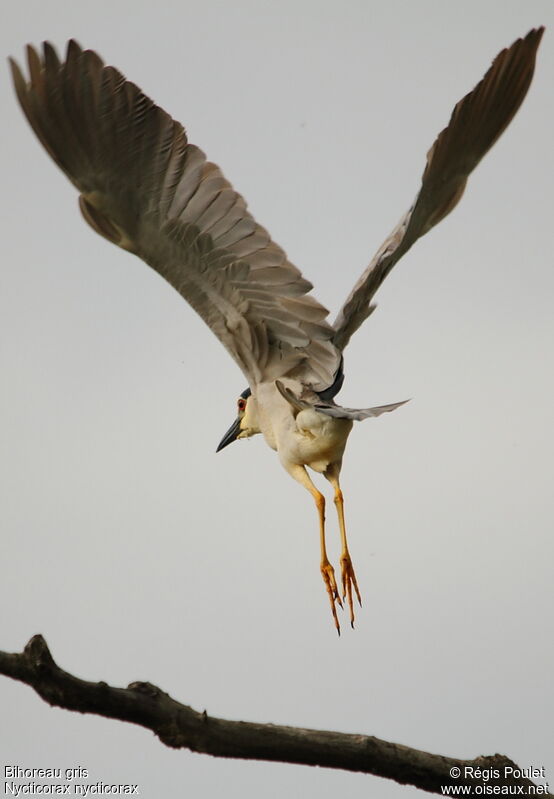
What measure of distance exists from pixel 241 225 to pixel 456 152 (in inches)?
50.7

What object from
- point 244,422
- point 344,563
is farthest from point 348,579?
point 244,422

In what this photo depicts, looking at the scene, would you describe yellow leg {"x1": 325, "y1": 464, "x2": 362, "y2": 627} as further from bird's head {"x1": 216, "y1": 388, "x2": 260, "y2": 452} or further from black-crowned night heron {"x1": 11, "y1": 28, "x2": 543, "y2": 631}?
bird's head {"x1": 216, "y1": 388, "x2": 260, "y2": 452}

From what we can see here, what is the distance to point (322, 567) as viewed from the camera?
723cm

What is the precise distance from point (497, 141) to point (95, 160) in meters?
2.28

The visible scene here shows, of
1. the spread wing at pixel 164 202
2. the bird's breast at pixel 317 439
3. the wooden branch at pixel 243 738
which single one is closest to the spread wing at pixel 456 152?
the spread wing at pixel 164 202

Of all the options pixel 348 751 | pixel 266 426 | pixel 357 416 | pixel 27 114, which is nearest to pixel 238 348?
pixel 266 426

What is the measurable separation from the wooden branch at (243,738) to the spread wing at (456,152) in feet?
9.27

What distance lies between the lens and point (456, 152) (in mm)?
7094

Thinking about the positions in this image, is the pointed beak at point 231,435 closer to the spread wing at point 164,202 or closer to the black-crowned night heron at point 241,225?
the black-crowned night heron at point 241,225

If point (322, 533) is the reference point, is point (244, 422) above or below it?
above

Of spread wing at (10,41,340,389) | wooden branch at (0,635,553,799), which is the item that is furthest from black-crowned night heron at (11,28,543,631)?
wooden branch at (0,635,553,799)

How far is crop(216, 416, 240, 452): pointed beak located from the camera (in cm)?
838

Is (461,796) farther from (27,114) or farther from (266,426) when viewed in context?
(27,114)

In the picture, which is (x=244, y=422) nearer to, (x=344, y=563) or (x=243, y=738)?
(x=344, y=563)
